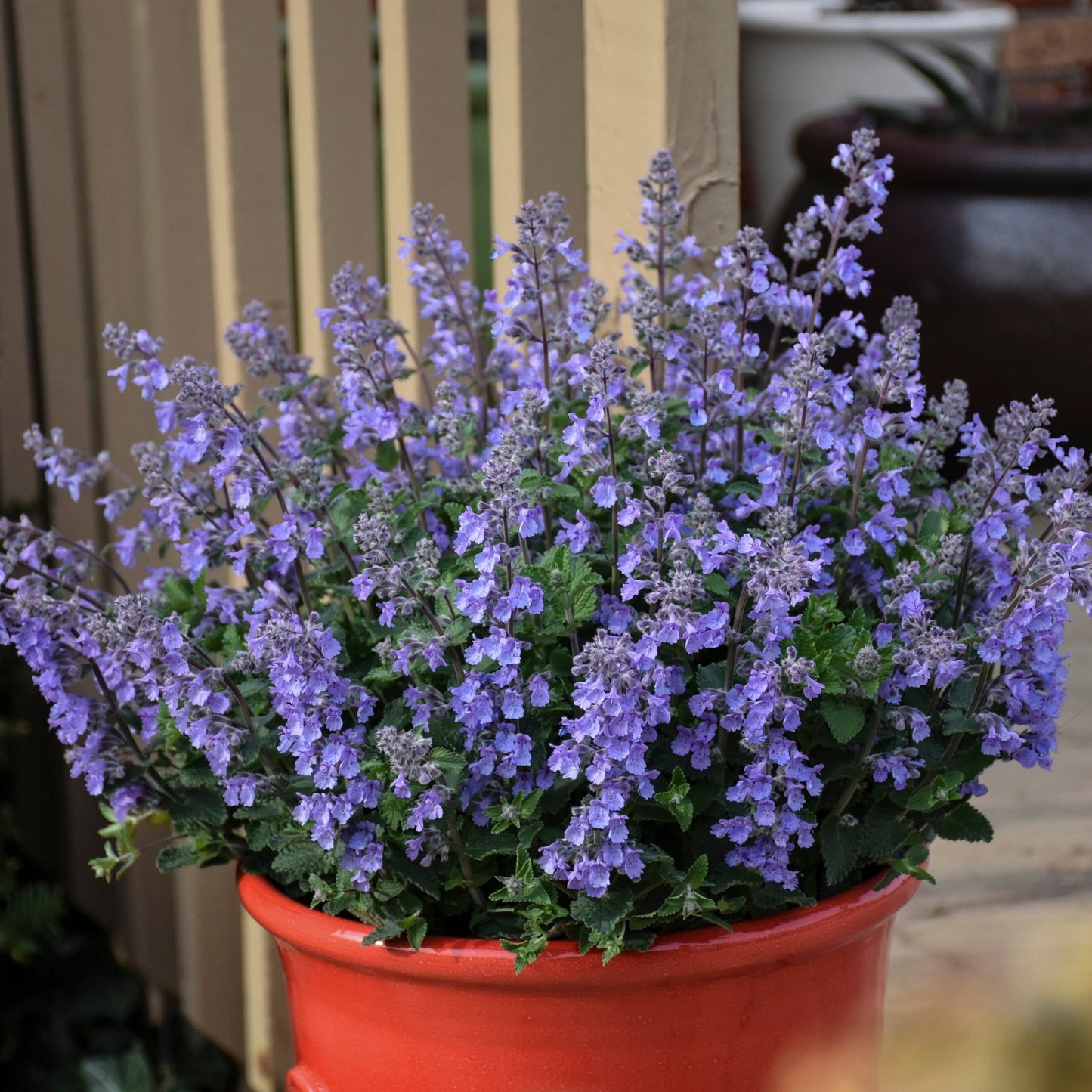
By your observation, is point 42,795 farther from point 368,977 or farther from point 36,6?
point 368,977

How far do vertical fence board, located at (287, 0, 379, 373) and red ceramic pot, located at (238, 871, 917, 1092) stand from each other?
820 millimetres

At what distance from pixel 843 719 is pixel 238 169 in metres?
1.10

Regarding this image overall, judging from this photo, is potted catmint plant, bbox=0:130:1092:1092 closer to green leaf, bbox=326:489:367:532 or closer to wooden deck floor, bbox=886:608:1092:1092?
green leaf, bbox=326:489:367:532

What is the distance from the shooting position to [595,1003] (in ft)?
3.20

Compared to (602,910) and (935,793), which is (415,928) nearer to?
(602,910)

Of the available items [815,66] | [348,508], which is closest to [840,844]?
[348,508]

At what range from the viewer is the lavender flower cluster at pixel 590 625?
2.98 feet

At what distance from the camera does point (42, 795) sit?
7.96 feet

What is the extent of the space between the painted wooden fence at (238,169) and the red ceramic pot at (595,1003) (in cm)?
65

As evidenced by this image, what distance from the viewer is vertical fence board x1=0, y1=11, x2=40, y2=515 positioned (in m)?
2.27

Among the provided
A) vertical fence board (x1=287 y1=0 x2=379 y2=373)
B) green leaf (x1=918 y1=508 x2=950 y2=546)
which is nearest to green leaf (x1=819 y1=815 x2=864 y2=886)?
green leaf (x1=918 y1=508 x2=950 y2=546)

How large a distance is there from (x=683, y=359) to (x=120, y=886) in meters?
1.58

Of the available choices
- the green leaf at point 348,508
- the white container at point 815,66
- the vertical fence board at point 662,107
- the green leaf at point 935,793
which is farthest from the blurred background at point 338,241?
the white container at point 815,66

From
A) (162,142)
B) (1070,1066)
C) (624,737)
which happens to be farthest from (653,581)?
(162,142)
